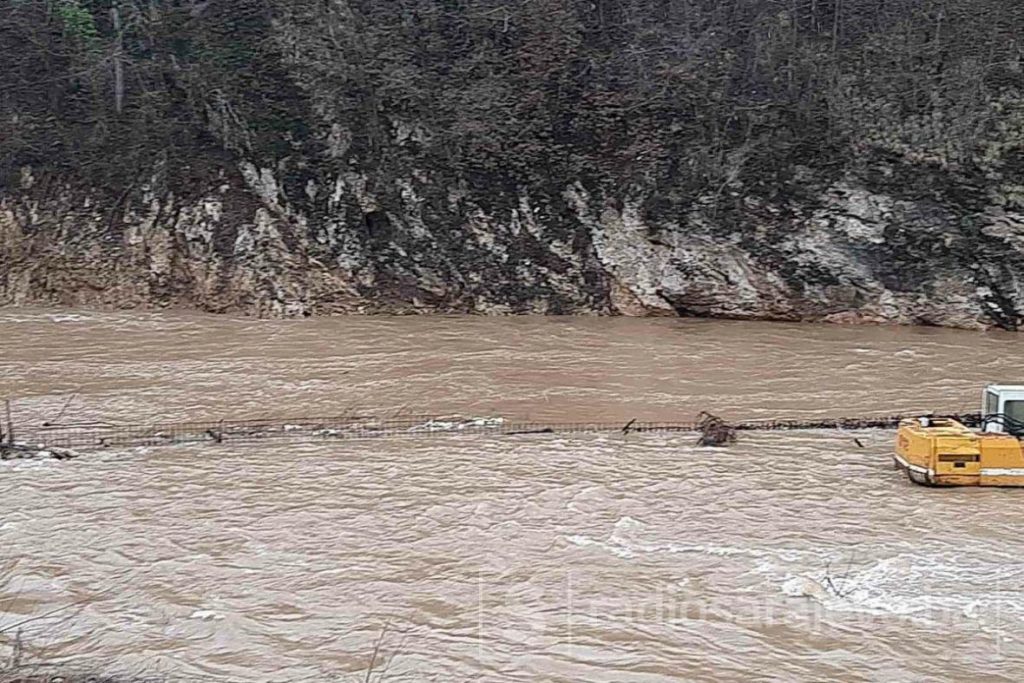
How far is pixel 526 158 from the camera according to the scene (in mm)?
29438

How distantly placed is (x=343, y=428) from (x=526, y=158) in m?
A: 13.7

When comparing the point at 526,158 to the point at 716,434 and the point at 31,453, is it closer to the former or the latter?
the point at 716,434

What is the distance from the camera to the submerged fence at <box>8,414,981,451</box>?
17188 millimetres

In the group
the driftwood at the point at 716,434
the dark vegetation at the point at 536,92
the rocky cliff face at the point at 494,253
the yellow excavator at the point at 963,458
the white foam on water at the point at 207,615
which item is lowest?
the white foam on water at the point at 207,615

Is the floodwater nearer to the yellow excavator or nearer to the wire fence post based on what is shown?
the yellow excavator

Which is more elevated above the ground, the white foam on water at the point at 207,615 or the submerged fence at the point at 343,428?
the submerged fence at the point at 343,428

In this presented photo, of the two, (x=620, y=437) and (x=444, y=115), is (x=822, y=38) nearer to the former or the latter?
(x=444, y=115)

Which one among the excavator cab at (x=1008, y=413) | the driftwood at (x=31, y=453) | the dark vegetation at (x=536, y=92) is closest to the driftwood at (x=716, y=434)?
the excavator cab at (x=1008, y=413)

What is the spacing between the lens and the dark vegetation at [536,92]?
91.7 ft

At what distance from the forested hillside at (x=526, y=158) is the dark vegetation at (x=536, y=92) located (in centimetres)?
7

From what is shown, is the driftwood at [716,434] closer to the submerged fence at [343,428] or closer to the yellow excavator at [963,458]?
the submerged fence at [343,428]

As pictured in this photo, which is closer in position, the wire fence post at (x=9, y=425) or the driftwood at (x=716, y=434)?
the wire fence post at (x=9, y=425)

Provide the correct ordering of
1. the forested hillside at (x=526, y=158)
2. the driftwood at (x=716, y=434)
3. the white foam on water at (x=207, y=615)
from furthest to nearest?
1. the forested hillside at (x=526, y=158)
2. the driftwood at (x=716, y=434)
3. the white foam on water at (x=207, y=615)

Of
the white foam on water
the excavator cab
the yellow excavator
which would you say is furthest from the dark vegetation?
the white foam on water
